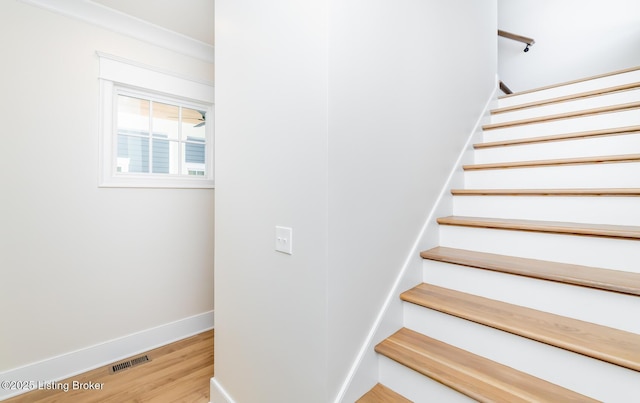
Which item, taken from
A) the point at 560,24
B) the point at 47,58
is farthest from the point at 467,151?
the point at 47,58

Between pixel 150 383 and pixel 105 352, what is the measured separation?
20.5 inches

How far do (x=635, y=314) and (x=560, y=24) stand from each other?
375cm

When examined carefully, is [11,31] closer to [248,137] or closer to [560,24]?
[248,137]

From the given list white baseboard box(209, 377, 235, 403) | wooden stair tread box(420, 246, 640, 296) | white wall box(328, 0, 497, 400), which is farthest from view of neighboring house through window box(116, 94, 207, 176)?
wooden stair tread box(420, 246, 640, 296)

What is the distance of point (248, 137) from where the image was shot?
1.39 metres

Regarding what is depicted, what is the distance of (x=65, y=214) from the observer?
1896mm

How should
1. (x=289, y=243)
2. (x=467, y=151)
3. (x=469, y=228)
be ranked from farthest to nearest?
1. (x=467, y=151)
2. (x=469, y=228)
3. (x=289, y=243)

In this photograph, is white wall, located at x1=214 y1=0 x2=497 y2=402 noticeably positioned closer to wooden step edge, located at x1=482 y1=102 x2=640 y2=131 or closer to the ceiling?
the ceiling

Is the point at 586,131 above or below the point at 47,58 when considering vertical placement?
below

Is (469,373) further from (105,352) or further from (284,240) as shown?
(105,352)

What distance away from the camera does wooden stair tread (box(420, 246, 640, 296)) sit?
3.36ft

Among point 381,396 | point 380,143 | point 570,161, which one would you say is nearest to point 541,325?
point 381,396

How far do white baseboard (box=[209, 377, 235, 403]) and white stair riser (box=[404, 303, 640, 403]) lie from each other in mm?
1136

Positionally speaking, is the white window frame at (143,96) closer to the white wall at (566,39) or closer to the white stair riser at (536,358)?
the white stair riser at (536,358)
